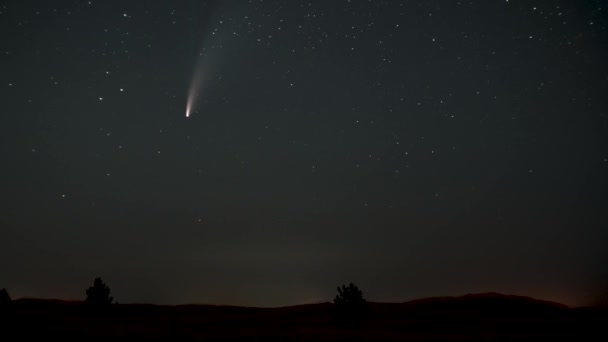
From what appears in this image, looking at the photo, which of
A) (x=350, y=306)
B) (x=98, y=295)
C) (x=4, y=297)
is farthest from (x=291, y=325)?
(x=4, y=297)

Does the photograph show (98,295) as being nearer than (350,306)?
No

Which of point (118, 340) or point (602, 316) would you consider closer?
point (118, 340)

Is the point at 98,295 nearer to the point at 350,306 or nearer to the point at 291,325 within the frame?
the point at 291,325

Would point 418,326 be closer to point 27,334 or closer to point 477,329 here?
point 477,329

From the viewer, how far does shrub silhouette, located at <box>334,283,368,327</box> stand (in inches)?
506

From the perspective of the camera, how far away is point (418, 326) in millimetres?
12617

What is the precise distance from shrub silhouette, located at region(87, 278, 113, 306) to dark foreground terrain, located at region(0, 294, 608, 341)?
0.33 meters

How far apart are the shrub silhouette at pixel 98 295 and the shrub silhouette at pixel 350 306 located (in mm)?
9274

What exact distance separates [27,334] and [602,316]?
17656mm

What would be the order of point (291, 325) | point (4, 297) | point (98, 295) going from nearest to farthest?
point (291, 325) < point (4, 297) < point (98, 295)

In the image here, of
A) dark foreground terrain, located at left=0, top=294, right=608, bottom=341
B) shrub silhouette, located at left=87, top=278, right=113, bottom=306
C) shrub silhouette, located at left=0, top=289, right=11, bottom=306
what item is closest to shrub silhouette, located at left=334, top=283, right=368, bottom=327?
dark foreground terrain, located at left=0, top=294, right=608, bottom=341

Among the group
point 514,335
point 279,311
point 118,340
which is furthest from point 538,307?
point 118,340

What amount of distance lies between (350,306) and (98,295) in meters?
9.97

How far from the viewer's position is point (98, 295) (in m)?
14.9
